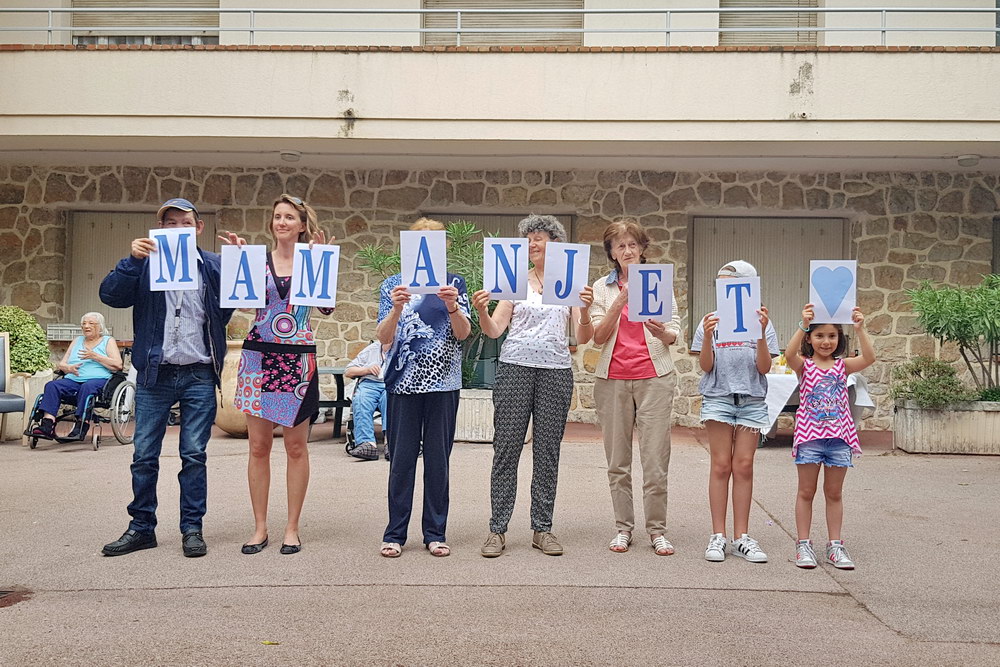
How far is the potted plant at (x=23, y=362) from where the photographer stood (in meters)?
9.49

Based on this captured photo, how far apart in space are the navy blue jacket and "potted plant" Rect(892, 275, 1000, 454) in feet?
21.9

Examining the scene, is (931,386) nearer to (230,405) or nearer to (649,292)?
(649,292)

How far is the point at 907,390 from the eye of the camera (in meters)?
9.61

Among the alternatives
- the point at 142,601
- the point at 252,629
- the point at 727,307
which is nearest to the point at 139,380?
the point at 142,601

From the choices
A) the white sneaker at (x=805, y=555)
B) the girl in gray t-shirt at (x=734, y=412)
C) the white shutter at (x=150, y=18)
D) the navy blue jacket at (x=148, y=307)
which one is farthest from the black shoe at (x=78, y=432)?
the white sneaker at (x=805, y=555)

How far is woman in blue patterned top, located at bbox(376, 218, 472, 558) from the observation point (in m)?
4.93

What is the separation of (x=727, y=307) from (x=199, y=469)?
2.73 meters

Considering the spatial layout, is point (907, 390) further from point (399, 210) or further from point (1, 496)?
point (1, 496)

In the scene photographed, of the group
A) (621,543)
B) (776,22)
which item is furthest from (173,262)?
(776,22)

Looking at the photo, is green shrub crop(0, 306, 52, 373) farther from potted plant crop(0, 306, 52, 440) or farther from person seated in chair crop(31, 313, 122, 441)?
person seated in chair crop(31, 313, 122, 441)

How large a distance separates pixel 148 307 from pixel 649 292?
2.46 meters

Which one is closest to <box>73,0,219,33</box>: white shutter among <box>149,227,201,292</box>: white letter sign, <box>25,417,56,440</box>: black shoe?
<box>25,417,56,440</box>: black shoe

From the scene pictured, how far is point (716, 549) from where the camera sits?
4.99 metres

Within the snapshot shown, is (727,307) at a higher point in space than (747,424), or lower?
higher
